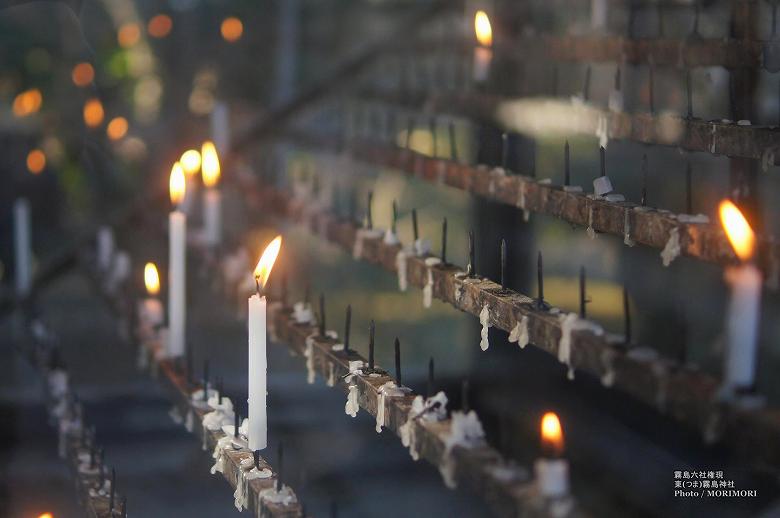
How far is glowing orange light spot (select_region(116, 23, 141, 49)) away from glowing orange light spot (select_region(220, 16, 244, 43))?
101cm

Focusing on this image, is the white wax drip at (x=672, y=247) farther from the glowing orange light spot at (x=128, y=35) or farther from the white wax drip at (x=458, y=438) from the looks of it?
the glowing orange light spot at (x=128, y=35)

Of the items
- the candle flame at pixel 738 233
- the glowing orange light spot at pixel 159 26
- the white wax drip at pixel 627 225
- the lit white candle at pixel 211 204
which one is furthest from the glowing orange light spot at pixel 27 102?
the candle flame at pixel 738 233

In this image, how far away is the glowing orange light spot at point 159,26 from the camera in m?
11.2

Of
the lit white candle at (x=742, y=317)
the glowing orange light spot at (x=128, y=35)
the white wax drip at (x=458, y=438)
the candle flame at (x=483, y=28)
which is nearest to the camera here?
the lit white candle at (x=742, y=317)

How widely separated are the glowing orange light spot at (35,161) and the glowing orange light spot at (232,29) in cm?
218

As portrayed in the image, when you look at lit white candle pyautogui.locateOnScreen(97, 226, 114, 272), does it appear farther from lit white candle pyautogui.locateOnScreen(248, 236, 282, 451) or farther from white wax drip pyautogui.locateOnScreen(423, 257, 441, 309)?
lit white candle pyautogui.locateOnScreen(248, 236, 282, 451)

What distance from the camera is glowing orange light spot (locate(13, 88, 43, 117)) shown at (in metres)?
10.4

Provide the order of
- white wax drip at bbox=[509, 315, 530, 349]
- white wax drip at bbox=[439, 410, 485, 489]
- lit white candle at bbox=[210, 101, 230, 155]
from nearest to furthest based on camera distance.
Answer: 1. white wax drip at bbox=[439, 410, 485, 489]
2. white wax drip at bbox=[509, 315, 530, 349]
3. lit white candle at bbox=[210, 101, 230, 155]

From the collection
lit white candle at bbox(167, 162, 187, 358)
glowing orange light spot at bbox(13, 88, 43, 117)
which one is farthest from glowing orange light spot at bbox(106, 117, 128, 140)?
lit white candle at bbox(167, 162, 187, 358)

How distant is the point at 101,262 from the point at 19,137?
5452mm

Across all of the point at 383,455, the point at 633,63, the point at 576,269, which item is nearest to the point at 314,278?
the point at 576,269

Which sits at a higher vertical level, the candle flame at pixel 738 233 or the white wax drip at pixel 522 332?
the candle flame at pixel 738 233

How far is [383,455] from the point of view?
5.72m

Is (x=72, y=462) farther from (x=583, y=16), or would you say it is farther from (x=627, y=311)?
(x=583, y=16)
